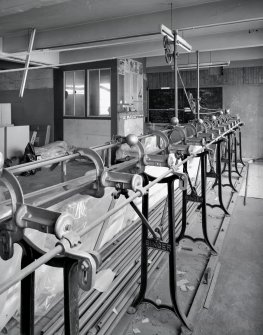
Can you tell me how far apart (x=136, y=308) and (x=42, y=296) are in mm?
597

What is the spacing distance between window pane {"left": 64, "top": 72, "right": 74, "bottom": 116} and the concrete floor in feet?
16.5

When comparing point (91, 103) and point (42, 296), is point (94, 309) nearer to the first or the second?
point (42, 296)

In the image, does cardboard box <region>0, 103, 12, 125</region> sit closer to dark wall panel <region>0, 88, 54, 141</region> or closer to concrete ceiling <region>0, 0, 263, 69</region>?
dark wall panel <region>0, 88, 54, 141</region>

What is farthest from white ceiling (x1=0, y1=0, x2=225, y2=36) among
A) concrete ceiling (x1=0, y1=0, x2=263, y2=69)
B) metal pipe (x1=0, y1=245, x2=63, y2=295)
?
metal pipe (x1=0, y1=245, x2=63, y2=295)

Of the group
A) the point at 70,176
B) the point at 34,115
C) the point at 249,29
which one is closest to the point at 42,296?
the point at 70,176

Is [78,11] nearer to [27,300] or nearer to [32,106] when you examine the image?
[27,300]

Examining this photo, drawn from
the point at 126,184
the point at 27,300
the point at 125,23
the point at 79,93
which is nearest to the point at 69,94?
the point at 79,93

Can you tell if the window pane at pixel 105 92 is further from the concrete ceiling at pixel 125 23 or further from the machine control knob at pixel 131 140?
the machine control knob at pixel 131 140

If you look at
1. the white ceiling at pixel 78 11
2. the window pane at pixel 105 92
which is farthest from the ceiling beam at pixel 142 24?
the window pane at pixel 105 92

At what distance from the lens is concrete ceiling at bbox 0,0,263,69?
3.64 metres

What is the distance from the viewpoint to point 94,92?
23.6ft

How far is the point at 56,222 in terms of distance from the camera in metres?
0.94

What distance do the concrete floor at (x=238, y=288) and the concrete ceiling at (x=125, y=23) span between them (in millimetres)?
2360

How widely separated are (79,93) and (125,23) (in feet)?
10.8
